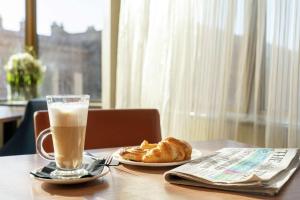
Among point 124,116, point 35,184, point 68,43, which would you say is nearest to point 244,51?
point 124,116

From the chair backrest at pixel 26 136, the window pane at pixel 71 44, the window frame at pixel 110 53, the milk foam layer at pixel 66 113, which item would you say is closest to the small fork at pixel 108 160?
the milk foam layer at pixel 66 113

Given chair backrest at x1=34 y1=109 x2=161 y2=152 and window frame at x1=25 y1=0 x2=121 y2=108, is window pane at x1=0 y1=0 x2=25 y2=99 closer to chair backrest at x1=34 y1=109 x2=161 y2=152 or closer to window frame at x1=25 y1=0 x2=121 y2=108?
window frame at x1=25 y1=0 x2=121 y2=108

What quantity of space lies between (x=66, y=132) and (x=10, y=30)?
2717 millimetres

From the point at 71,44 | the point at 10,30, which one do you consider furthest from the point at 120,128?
the point at 10,30

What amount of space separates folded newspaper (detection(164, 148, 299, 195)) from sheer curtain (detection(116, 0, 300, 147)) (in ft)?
2.25

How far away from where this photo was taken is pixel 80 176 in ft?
2.58

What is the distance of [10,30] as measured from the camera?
128 inches

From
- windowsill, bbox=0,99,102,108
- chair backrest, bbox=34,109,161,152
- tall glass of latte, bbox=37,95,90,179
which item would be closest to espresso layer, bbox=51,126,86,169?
tall glass of latte, bbox=37,95,90,179

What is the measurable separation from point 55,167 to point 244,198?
16.9 inches

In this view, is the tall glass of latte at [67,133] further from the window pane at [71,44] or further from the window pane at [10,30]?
the window pane at [10,30]

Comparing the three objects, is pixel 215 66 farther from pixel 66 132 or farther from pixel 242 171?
pixel 66 132

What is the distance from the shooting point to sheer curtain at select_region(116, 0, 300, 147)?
5.46ft

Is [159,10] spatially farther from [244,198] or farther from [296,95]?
[244,198]

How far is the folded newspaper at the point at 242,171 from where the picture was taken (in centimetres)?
74
